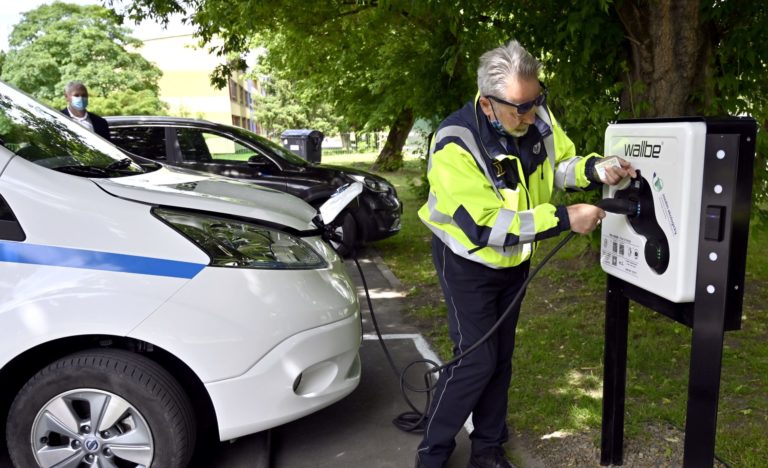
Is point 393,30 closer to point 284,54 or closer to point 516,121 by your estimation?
point 284,54

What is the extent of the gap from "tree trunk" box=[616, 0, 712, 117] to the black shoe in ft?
10.6

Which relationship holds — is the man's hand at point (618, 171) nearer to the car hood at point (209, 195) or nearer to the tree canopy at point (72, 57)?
the car hood at point (209, 195)

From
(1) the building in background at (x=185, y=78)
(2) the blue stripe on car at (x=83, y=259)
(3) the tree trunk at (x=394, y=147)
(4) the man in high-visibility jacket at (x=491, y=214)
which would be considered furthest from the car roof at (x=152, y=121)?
(1) the building in background at (x=185, y=78)

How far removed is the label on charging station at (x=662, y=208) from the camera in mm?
2185

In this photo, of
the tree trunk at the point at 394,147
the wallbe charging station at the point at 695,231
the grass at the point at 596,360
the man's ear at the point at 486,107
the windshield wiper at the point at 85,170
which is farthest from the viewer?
the tree trunk at the point at 394,147

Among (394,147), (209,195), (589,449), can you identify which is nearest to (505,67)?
(209,195)

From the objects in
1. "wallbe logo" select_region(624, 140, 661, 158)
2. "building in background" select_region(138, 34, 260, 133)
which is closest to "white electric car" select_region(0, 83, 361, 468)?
"wallbe logo" select_region(624, 140, 661, 158)

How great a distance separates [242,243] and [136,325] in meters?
0.58

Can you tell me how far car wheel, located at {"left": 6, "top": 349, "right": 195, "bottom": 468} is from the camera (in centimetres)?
262

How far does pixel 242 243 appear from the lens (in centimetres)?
291

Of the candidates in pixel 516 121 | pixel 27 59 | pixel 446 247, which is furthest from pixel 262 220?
pixel 27 59

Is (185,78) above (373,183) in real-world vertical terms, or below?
above

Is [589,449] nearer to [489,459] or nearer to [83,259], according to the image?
[489,459]

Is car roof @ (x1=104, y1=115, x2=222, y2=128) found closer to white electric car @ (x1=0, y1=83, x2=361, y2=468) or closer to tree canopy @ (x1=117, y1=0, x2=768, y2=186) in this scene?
tree canopy @ (x1=117, y1=0, x2=768, y2=186)
